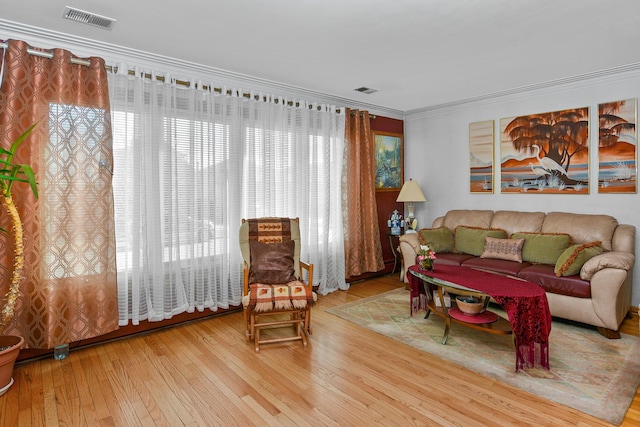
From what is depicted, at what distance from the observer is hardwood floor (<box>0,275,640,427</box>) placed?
2350 mm

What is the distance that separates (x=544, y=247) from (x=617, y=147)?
1400 mm

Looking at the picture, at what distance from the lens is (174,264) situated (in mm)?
3818

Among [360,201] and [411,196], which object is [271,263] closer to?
[360,201]

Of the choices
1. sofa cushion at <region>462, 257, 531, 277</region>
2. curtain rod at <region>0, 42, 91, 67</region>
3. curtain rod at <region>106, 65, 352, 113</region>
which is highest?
curtain rod at <region>106, 65, 352, 113</region>

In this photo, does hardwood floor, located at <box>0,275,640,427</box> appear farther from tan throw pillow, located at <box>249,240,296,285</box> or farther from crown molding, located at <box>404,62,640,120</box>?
crown molding, located at <box>404,62,640,120</box>

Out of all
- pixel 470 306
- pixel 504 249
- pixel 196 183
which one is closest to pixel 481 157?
pixel 504 249

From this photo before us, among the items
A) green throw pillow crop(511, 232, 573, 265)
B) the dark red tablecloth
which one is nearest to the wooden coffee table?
the dark red tablecloth

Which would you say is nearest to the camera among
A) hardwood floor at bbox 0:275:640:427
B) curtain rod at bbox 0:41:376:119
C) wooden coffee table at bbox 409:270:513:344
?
hardwood floor at bbox 0:275:640:427

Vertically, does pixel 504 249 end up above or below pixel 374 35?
below

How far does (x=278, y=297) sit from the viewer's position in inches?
Answer: 134

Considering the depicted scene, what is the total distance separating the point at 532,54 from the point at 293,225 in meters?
2.95

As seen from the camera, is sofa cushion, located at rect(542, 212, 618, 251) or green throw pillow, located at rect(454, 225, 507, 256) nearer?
sofa cushion, located at rect(542, 212, 618, 251)

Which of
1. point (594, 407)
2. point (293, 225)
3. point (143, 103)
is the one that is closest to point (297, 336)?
point (293, 225)

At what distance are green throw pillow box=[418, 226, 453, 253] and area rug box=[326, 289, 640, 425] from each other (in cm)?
108
